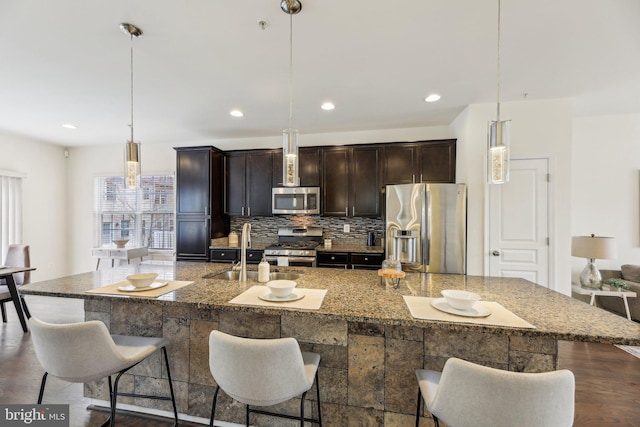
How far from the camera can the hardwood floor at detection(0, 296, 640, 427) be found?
1.79 meters

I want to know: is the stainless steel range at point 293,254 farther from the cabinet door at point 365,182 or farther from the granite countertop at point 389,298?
the granite countertop at point 389,298

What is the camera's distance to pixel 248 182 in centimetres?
431

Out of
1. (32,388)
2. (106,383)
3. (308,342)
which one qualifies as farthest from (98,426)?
(308,342)

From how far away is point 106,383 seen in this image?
188 centimetres

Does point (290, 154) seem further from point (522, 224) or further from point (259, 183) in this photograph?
point (522, 224)

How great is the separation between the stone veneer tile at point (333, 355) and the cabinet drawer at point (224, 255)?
2746mm

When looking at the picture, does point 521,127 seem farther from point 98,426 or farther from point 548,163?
point 98,426

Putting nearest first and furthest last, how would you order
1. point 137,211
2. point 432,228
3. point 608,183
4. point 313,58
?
point 313,58, point 432,228, point 608,183, point 137,211

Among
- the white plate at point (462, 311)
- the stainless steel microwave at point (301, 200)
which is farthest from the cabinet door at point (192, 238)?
the white plate at point (462, 311)

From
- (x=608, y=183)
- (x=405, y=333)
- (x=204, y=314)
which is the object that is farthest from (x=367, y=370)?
(x=608, y=183)

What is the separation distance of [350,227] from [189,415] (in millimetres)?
3101

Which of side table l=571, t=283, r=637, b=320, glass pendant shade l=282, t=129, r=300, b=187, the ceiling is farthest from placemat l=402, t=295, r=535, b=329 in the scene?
side table l=571, t=283, r=637, b=320

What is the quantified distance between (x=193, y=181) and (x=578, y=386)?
484 centimetres

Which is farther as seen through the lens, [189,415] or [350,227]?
[350,227]
